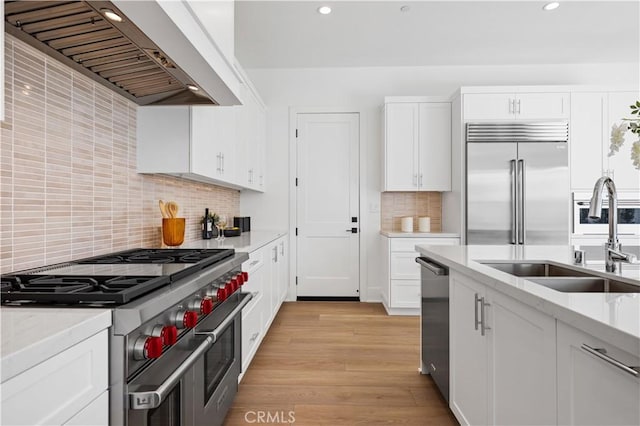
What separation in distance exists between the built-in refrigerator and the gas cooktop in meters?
3.00

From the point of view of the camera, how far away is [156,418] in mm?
1100

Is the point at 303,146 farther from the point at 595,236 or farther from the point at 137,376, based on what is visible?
the point at 137,376

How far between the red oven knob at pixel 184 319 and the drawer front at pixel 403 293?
3.05 metres

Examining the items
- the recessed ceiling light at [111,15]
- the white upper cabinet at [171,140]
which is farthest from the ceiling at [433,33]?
the recessed ceiling light at [111,15]

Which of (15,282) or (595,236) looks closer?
(15,282)

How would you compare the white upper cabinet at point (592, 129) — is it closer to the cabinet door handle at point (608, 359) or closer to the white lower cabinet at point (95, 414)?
the cabinet door handle at point (608, 359)

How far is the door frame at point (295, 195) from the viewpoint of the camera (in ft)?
15.2

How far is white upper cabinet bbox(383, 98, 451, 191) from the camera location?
424cm

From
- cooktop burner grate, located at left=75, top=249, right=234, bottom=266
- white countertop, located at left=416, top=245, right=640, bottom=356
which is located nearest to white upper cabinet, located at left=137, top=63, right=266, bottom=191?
cooktop burner grate, located at left=75, top=249, right=234, bottom=266

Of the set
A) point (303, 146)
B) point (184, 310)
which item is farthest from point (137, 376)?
point (303, 146)

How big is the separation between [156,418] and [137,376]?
21 centimetres

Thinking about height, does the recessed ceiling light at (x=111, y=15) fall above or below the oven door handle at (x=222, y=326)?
above

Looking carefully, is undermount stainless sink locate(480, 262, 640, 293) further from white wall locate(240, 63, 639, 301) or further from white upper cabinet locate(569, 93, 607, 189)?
white wall locate(240, 63, 639, 301)

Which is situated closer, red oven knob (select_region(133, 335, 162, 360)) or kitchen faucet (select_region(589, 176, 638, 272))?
red oven knob (select_region(133, 335, 162, 360))
